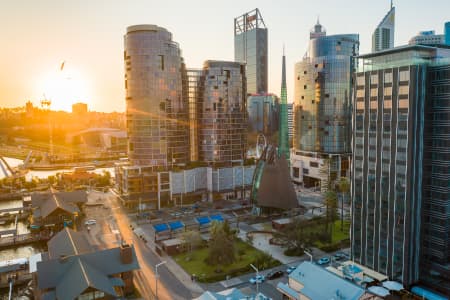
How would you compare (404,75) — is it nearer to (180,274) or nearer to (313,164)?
(180,274)

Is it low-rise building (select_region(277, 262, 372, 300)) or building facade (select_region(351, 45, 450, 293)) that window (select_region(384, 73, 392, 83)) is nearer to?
building facade (select_region(351, 45, 450, 293))

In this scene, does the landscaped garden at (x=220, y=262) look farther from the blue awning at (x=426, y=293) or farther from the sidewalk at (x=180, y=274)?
the blue awning at (x=426, y=293)

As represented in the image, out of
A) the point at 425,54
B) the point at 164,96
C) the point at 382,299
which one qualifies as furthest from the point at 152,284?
the point at 164,96

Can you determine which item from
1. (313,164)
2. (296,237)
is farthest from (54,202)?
(313,164)

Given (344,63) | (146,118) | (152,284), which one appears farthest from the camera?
(344,63)

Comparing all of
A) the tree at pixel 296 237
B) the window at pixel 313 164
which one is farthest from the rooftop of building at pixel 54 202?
the window at pixel 313 164

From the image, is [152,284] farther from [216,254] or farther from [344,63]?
[344,63]
